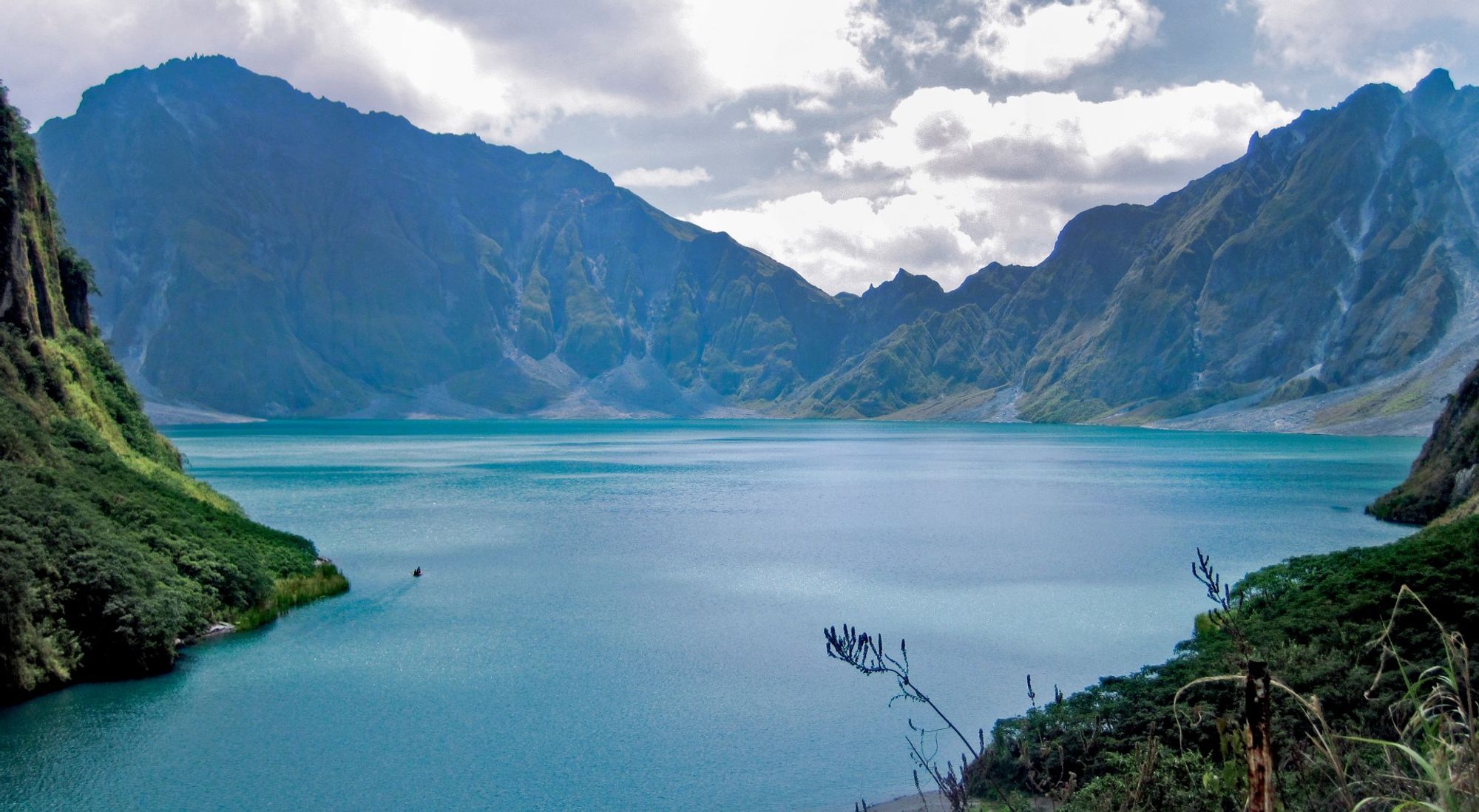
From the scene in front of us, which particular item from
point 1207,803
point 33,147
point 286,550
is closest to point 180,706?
point 286,550

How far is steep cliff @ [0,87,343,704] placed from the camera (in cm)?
3105

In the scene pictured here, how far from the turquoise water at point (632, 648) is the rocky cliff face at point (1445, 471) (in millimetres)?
3830

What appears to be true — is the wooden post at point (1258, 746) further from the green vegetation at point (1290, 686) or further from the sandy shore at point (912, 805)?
the sandy shore at point (912, 805)

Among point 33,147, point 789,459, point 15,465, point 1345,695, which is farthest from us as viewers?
point 789,459

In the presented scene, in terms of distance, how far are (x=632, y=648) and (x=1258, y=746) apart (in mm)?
34346

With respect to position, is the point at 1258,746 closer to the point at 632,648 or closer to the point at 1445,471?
the point at 632,648

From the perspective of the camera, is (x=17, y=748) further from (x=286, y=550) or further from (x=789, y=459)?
(x=789, y=459)

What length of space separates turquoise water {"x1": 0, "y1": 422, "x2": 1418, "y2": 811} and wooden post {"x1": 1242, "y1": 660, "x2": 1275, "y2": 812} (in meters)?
19.9

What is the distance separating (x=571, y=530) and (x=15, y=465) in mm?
36727

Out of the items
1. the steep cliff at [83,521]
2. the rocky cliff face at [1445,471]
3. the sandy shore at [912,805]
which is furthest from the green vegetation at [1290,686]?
the rocky cliff face at [1445,471]

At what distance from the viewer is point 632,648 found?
125ft

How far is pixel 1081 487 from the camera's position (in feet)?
337

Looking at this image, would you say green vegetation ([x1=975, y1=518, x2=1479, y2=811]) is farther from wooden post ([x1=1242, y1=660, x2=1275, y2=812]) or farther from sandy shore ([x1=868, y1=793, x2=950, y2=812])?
wooden post ([x1=1242, y1=660, x2=1275, y2=812])

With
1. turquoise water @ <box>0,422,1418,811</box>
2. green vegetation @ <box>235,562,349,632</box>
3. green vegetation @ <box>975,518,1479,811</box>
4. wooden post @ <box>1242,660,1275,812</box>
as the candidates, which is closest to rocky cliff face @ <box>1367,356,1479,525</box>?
turquoise water @ <box>0,422,1418,811</box>
